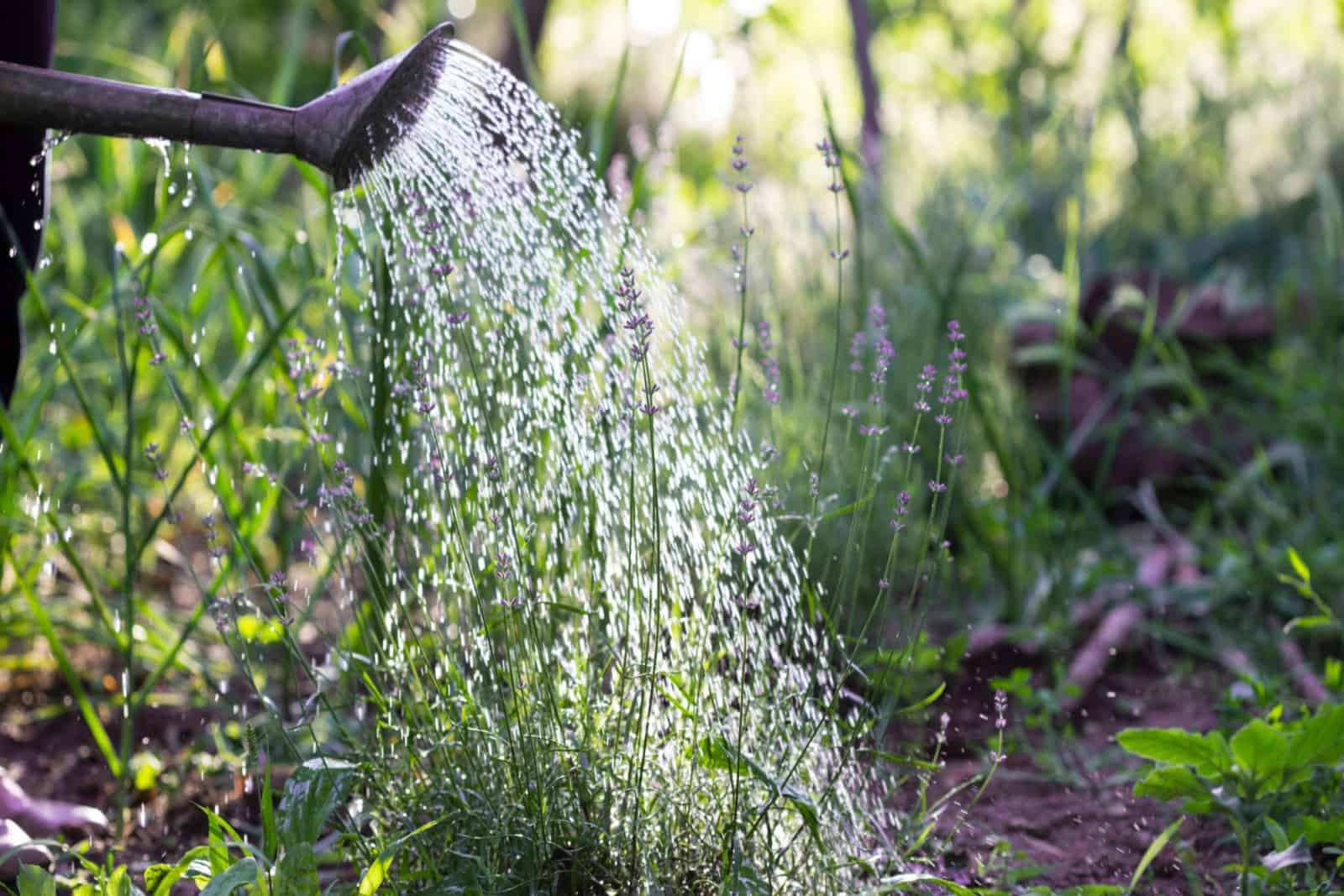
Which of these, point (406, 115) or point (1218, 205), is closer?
point (406, 115)

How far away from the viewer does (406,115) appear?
5.27 ft

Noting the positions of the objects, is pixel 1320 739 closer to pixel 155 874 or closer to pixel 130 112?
pixel 155 874

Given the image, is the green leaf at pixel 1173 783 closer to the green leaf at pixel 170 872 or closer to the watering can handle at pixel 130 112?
the green leaf at pixel 170 872

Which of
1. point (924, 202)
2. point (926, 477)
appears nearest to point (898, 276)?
point (924, 202)

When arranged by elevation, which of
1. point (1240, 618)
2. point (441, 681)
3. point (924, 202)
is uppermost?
point (924, 202)

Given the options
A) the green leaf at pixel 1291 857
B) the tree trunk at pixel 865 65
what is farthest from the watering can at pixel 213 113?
the tree trunk at pixel 865 65

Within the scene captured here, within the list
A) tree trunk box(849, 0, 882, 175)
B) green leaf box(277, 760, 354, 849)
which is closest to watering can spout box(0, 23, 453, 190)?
green leaf box(277, 760, 354, 849)

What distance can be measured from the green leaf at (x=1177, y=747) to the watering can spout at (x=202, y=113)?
3.66ft

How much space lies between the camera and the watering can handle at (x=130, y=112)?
1.46 m

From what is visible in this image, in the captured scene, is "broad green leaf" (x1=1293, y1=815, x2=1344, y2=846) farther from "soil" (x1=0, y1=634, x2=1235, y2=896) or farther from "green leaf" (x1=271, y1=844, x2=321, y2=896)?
"green leaf" (x1=271, y1=844, x2=321, y2=896)

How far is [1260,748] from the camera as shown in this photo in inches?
55.8

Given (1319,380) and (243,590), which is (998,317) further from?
(243,590)

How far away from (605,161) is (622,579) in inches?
37.4

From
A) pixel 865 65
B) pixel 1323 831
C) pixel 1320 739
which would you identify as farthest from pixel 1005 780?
pixel 865 65
